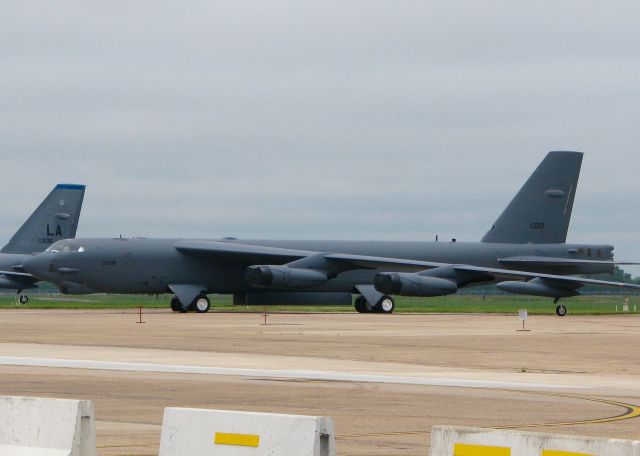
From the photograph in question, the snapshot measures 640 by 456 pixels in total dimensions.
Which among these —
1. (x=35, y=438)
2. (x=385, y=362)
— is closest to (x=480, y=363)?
(x=385, y=362)

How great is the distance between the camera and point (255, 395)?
17.6m

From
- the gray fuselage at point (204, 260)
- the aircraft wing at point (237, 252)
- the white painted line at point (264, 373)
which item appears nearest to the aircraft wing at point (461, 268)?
the gray fuselage at point (204, 260)

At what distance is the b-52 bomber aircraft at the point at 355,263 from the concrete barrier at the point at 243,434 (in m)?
46.5

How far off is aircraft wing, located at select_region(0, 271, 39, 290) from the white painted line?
53.2 m

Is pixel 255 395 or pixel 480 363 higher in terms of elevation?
pixel 480 363

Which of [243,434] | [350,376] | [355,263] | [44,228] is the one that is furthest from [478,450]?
[44,228]

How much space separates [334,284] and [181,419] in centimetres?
4997

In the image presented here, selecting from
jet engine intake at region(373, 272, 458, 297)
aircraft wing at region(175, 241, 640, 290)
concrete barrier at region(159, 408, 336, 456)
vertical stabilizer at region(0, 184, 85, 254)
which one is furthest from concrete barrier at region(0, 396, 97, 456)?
vertical stabilizer at region(0, 184, 85, 254)

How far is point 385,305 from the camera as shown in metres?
57.9

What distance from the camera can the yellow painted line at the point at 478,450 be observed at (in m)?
7.42

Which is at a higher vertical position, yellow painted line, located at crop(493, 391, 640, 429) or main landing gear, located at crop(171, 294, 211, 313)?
main landing gear, located at crop(171, 294, 211, 313)

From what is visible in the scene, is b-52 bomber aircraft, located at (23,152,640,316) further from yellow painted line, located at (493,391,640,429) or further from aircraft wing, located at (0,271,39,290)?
yellow painted line, located at (493,391,640,429)

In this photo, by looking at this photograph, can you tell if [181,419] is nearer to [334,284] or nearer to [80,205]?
[334,284]

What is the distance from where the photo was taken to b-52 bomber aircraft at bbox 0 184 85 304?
7794cm
